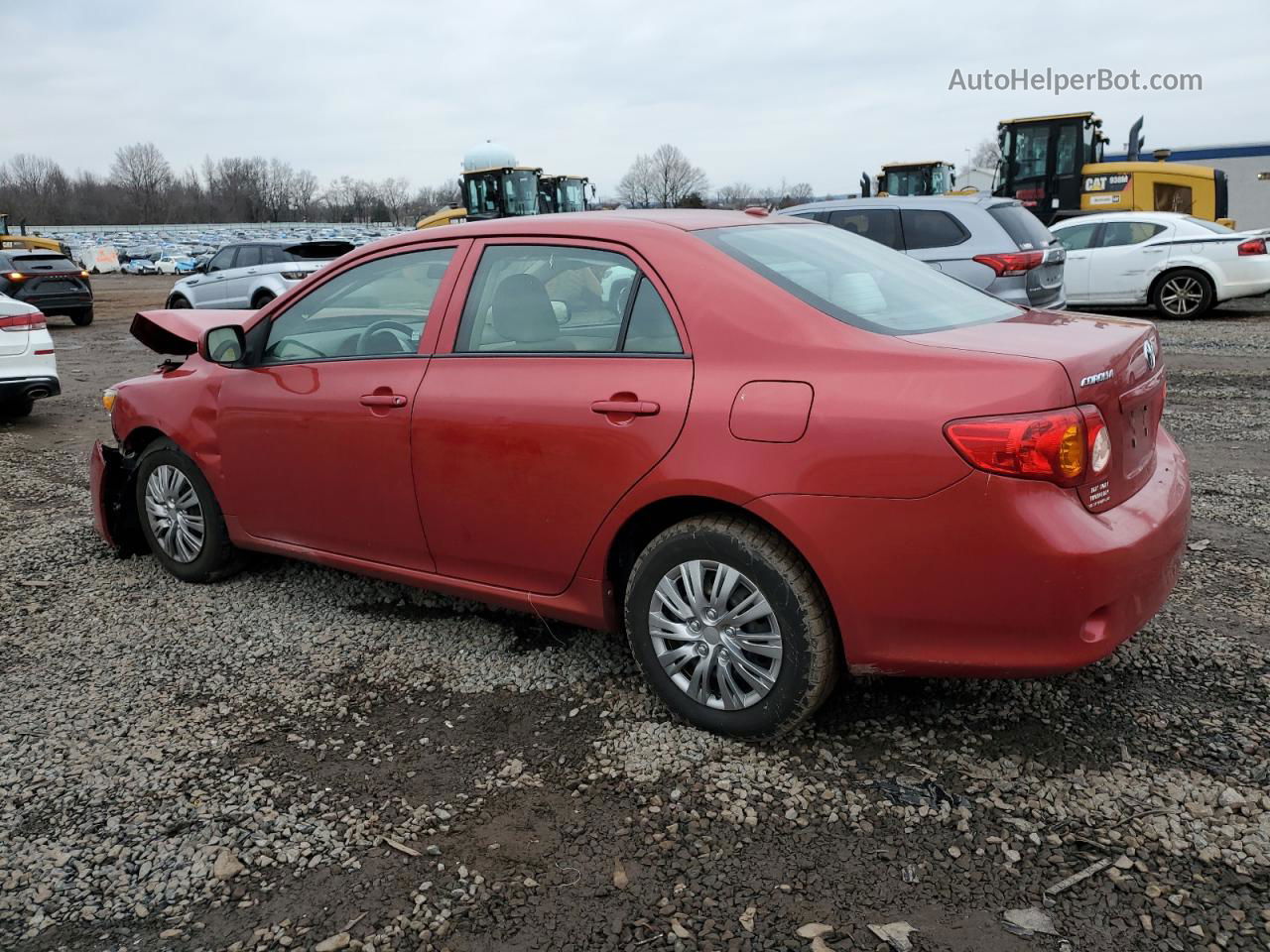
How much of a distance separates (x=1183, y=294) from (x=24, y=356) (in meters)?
14.4

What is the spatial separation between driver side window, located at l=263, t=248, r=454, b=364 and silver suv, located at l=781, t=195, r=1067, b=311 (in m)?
6.47

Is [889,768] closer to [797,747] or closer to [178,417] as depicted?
[797,747]

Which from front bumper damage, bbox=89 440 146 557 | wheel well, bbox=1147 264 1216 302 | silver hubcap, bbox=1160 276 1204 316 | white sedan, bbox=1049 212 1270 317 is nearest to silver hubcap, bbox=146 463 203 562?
front bumper damage, bbox=89 440 146 557

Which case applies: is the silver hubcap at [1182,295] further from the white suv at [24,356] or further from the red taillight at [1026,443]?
the white suv at [24,356]

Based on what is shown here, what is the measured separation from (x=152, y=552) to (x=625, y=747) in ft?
10.5

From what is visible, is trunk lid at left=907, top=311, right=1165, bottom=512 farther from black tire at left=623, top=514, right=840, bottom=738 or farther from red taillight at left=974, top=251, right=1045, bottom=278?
red taillight at left=974, top=251, right=1045, bottom=278

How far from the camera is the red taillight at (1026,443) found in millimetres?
2598

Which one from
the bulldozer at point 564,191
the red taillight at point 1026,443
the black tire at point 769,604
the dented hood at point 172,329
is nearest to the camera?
the red taillight at point 1026,443

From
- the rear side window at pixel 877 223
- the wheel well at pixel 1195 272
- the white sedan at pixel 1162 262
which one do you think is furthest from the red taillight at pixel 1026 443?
the wheel well at pixel 1195 272

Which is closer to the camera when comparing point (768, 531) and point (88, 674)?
point (768, 531)

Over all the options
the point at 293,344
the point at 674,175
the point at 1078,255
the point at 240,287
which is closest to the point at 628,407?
the point at 293,344

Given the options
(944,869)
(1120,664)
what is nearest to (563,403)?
(944,869)

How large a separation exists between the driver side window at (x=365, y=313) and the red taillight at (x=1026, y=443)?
82.3 inches

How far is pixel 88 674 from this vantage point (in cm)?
388
